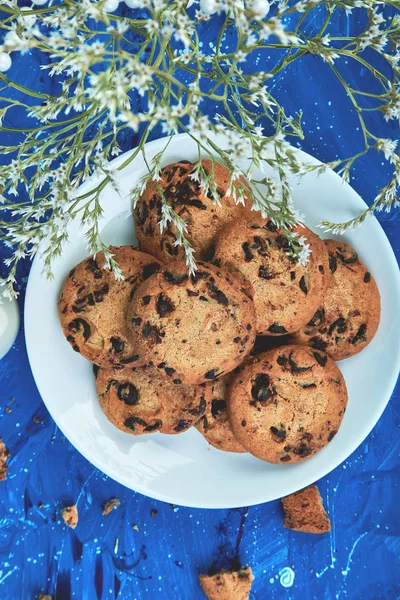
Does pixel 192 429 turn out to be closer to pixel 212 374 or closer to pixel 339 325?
pixel 212 374

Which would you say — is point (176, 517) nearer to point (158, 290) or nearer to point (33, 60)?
point (158, 290)

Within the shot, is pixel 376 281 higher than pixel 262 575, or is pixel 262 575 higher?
pixel 376 281

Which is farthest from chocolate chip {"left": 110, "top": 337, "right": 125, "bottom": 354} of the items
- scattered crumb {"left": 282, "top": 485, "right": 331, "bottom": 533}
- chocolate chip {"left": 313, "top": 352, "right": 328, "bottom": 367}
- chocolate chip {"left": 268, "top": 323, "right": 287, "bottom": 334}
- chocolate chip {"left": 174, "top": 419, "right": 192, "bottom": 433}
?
scattered crumb {"left": 282, "top": 485, "right": 331, "bottom": 533}

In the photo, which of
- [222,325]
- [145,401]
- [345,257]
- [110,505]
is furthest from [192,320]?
[110,505]

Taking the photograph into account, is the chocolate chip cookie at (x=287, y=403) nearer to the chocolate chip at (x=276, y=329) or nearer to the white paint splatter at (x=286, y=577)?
the chocolate chip at (x=276, y=329)

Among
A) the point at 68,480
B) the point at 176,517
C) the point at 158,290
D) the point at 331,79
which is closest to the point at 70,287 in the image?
the point at 158,290
